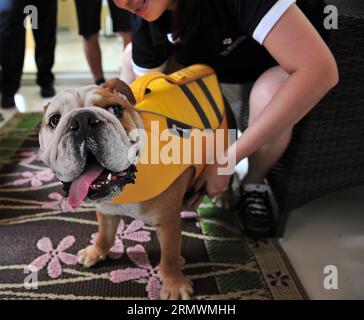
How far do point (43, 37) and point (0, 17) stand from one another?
25 centimetres

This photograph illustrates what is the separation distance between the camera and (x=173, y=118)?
768 mm

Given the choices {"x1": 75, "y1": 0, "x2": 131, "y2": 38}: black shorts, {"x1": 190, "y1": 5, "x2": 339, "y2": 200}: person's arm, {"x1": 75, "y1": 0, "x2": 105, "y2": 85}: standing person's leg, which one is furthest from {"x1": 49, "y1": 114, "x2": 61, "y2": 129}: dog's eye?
{"x1": 75, "y1": 0, "x2": 105, "y2": 85}: standing person's leg

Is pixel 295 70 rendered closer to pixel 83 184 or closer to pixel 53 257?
pixel 83 184

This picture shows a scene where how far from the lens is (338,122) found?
2.80ft

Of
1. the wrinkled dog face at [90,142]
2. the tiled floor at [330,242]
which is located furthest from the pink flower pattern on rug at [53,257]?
the tiled floor at [330,242]

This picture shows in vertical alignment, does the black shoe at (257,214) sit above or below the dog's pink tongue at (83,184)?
below

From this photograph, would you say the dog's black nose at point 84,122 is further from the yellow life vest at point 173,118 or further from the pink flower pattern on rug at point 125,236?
the pink flower pattern on rug at point 125,236

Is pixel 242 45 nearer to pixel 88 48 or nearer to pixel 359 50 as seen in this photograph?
pixel 359 50

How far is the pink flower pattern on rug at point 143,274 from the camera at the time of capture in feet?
2.69

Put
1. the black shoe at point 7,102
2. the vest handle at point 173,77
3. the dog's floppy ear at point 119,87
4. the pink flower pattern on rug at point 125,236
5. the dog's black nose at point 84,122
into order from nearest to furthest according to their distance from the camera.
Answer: the dog's black nose at point 84,122
the dog's floppy ear at point 119,87
the vest handle at point 173,77
the pink flower pattern on rug at point 125,236
the black shoe at point 7,102

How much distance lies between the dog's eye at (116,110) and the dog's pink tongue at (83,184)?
9 cm

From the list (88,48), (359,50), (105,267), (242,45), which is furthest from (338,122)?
(88,48)

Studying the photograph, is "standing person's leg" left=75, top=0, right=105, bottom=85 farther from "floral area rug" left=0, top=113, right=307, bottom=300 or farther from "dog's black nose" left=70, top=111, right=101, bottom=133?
"dog's black nose" left=70, top=111, right=101, bottom=133

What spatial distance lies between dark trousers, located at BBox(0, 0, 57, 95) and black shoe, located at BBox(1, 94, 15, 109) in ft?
0.07
